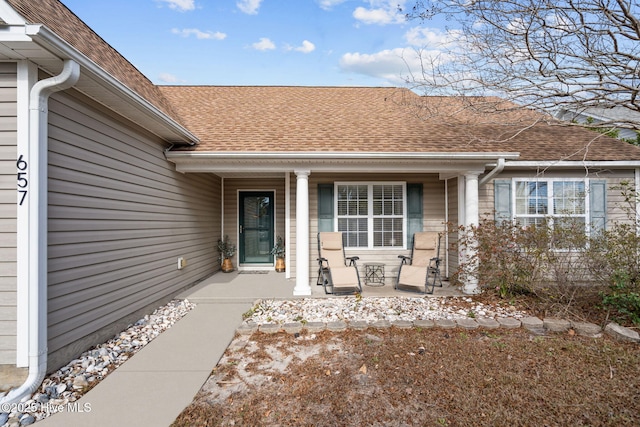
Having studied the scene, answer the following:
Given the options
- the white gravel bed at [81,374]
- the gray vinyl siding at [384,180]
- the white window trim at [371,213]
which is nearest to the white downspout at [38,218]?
the white gravel bed at [81,374]

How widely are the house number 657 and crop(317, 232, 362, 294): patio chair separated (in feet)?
13.2

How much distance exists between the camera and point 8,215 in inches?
105

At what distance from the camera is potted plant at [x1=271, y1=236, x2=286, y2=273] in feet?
24.2

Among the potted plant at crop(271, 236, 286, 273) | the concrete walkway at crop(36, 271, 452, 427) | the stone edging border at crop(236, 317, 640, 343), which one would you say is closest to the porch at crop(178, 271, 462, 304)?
the concrete walkway at crop(36, 271, 452, 427)

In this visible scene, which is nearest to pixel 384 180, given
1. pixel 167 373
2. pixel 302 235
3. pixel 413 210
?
pixel 413 210

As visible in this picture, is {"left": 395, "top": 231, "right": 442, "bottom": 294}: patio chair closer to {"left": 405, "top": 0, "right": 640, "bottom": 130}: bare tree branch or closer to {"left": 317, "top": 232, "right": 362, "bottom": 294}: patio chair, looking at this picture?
{"left": 317, "top": 232, "right": 362, "bottom": 294}: patio chair

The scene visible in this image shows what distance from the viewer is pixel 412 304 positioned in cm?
486

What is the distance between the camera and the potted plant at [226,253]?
24.1 ft

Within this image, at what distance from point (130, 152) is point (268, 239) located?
13.5 feet

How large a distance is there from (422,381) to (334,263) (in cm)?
320

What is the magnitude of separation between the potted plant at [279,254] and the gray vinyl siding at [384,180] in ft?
4.14

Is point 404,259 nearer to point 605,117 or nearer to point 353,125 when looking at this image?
point 353,125

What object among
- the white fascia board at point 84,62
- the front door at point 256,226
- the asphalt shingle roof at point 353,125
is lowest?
the front door at point 256,226

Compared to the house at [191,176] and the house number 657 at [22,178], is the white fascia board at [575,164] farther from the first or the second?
the house number 657 at [22,178]
